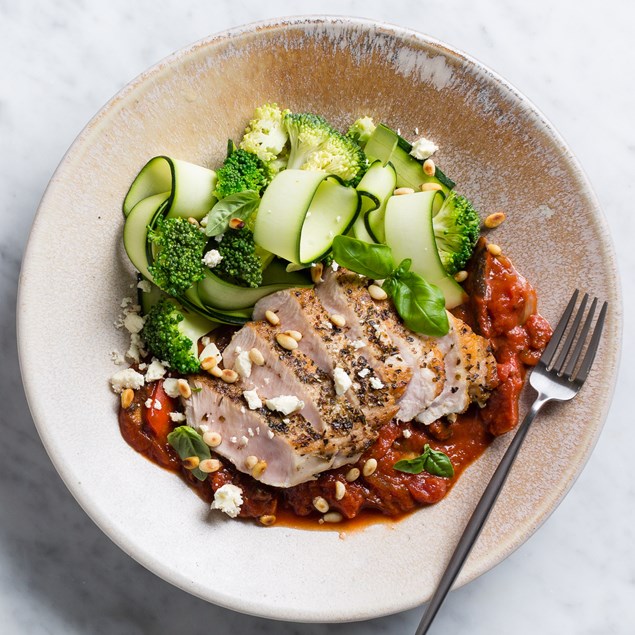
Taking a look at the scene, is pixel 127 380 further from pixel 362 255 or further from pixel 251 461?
pixel 362 255

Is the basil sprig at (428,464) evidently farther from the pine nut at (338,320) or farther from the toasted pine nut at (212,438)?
the toasted pine nut at (212,438)

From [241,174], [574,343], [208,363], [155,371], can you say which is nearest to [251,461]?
[208,363]

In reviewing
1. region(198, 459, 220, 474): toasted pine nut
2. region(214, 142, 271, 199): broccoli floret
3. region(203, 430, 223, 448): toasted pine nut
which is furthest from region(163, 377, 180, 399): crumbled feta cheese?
region(214, 142, 271, 199): broccoli floret

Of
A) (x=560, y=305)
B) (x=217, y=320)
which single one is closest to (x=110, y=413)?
(x=217, y=320)

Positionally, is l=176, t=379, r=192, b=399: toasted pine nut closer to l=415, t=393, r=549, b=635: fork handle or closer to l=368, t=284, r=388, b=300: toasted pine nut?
l=368, t=284, r=388, b=300: toasted pine nut

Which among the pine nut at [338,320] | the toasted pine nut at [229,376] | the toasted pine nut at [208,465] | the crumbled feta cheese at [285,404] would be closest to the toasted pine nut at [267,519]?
the toasted pine nut at [208,465]

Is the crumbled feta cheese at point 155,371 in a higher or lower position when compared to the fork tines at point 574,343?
lower
